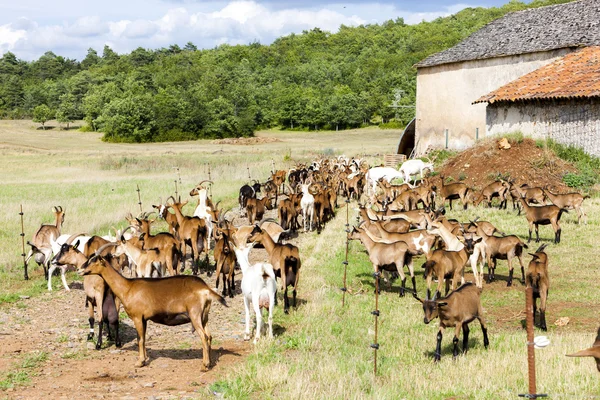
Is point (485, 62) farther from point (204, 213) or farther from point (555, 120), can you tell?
point (204, 213)

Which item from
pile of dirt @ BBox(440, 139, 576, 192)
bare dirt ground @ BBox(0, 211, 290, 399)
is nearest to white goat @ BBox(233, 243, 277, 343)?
bare dirt ground @ BBox(0, 211, 290, 399)

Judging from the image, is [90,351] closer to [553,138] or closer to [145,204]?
[145,204]

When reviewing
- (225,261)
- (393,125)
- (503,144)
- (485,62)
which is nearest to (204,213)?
(225,261)

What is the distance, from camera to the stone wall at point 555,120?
25594 mm

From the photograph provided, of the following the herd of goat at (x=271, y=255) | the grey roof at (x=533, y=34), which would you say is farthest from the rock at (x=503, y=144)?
the grey roof at (x=533, y=34)

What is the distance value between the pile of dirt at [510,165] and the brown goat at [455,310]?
53.8 ft

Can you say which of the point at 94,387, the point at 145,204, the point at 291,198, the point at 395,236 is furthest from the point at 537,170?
the point at 94,387

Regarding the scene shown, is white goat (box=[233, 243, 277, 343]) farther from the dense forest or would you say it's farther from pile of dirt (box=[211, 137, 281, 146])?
pile of dirt (box=[211, 137, 281, 146])

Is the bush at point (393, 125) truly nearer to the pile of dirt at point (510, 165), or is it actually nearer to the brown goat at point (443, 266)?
the pile of dirt at point (510, 165)

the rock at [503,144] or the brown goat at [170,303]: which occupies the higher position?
the rock at [503,144]

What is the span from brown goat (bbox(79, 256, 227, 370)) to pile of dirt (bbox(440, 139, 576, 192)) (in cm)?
1855

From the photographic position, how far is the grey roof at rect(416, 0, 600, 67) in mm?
30484

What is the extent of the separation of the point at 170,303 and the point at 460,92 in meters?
27.3

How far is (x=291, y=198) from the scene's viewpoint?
20953 millimetres
